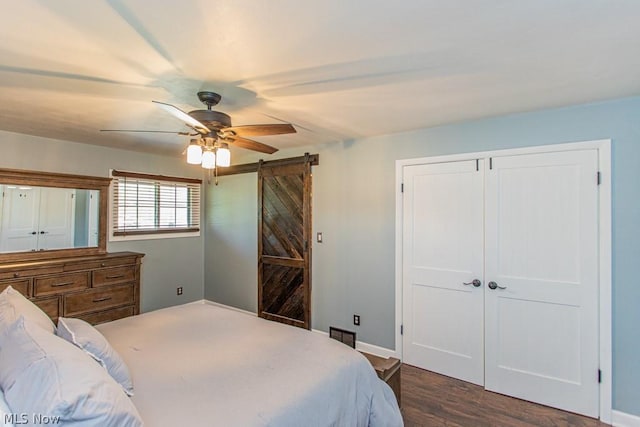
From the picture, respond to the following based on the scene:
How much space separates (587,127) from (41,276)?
16.9ft

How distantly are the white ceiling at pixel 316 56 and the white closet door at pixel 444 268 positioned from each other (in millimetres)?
672

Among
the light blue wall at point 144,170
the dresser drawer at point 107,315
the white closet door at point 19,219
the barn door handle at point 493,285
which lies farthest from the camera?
the dresser drawer at point 107,315

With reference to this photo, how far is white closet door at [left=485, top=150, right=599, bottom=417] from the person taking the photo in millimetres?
2506

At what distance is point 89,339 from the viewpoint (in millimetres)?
1597

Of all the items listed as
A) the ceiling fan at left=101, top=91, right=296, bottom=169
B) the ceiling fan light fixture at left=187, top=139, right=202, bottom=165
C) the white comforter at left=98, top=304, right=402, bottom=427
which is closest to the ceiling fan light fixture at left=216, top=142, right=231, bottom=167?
the ceiling fan at left=101, top=91, right=296, bottom=169

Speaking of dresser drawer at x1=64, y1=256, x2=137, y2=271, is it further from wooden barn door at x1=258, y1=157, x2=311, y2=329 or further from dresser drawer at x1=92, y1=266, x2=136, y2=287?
wooden barn door at x1=258, y1=157, x2=311, y2=329

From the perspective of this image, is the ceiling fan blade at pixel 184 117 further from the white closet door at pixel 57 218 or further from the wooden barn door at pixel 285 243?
the white closet door at pixel 57 218

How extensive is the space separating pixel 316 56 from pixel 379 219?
208 centimetres

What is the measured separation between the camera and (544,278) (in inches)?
105

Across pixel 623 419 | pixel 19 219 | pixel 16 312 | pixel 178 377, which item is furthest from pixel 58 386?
pixel 623 419

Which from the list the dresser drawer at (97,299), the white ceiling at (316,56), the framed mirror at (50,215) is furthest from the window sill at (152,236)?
the white ceiling at (316,56)

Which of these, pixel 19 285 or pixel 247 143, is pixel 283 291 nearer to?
pixel 247 143

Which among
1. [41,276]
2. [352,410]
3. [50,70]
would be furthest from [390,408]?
[41,276]

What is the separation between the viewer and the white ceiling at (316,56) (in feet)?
4.57
